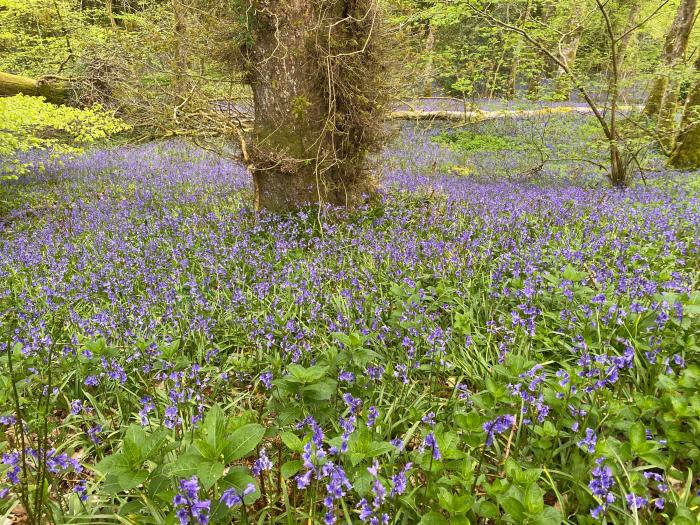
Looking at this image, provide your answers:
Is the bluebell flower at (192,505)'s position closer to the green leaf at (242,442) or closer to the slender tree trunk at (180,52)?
the green leaf at (242,442)

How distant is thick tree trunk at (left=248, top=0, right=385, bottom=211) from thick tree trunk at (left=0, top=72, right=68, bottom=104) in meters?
9.63

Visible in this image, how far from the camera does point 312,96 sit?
220 inches

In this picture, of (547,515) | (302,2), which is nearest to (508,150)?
(302,2)

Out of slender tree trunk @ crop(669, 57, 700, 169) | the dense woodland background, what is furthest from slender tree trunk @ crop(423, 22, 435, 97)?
slender tree trunk @ crop(669, 57, 700, 169)

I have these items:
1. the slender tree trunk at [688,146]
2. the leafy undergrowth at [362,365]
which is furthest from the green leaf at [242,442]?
the slender tree trunk at [688,146]

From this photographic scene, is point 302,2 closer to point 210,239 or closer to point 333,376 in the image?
point 210,239

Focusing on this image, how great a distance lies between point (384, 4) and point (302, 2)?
1469 millimetres

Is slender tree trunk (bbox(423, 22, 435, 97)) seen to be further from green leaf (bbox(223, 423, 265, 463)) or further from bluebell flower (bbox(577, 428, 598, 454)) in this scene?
green leaf (bbox(223, 423, 265, 463))

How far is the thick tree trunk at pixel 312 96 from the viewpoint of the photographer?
5.38 metres

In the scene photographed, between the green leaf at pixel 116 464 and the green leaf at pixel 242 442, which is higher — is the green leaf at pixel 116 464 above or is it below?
below

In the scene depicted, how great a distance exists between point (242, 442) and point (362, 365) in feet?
3.90

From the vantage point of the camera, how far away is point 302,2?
5.29m

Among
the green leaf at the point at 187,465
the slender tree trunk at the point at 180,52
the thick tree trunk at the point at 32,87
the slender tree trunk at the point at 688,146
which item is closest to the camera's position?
the green leaf at the point at 187,465

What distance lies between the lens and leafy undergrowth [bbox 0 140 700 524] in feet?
5.94
